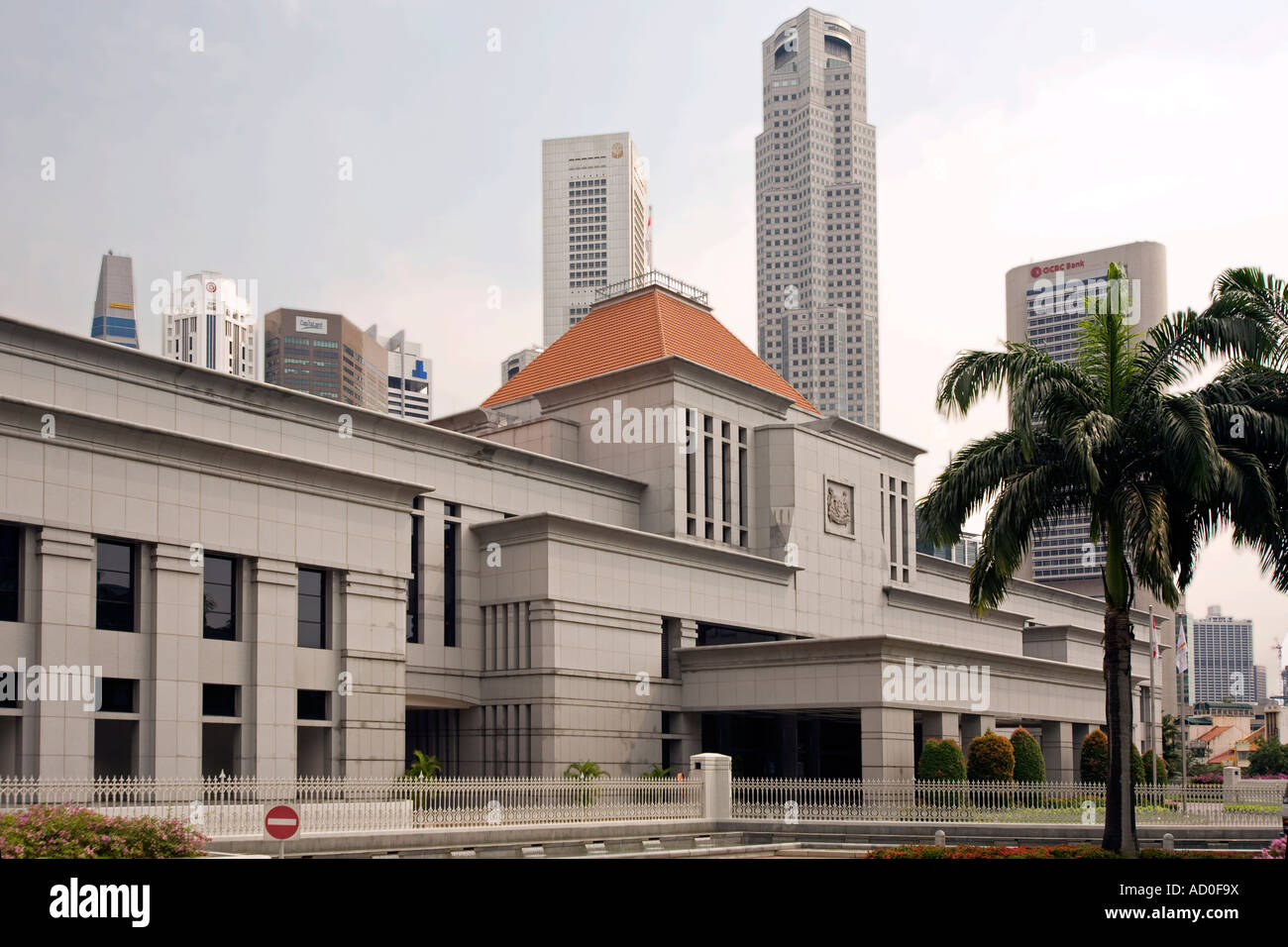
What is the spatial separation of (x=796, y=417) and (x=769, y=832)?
79.2 ft

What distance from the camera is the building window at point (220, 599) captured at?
3164cm

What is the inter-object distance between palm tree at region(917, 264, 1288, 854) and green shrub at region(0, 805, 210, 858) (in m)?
14.5

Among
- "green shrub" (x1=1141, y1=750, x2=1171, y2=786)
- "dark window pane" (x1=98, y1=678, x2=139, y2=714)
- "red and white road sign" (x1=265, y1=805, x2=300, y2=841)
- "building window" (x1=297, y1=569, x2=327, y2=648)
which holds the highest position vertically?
"building window" (x1=297, y1=569, x2=327, y2=648)

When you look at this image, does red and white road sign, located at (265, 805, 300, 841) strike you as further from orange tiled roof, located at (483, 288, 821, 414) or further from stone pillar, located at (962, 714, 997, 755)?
orange tiled roof, located at (483, 288, 821, 414)

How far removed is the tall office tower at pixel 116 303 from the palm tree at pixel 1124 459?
547ft

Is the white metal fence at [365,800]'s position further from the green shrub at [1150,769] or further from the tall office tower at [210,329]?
the tall office tower at [210,329]

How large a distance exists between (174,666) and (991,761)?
2438 centimetres

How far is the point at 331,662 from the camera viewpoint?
33.8m

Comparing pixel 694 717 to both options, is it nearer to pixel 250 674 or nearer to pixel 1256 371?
pixel 250 674

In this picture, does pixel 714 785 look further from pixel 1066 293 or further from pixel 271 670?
pixel 1066 293

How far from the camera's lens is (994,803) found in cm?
3359

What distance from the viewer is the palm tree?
74.9 feet

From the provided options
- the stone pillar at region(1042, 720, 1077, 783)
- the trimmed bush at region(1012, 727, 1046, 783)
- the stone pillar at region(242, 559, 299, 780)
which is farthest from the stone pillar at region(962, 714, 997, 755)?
the stone pillar at region(242, 559, 299, 780)
